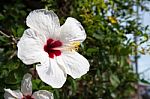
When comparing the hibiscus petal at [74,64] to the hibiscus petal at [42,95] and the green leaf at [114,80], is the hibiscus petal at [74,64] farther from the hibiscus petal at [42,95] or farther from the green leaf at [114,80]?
the green leaf at [114,80]

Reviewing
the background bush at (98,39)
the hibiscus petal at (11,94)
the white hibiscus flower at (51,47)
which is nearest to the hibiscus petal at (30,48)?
the white hibiscus flower at (51,47)

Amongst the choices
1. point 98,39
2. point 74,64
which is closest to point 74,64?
point 74,64

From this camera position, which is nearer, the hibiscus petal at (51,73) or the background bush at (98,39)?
the hibiscus petal at (51,73)

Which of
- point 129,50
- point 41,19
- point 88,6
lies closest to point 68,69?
point 41,19

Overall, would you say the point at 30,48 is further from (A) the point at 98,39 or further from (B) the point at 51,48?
(A) the point at 98,39

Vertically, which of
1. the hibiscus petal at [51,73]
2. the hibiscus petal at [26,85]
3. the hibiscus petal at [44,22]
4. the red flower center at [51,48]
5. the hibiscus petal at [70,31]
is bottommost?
the hibiscus petal at [26,85]

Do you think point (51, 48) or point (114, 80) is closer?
point (51, 48)

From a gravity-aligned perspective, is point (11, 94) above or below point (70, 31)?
below
